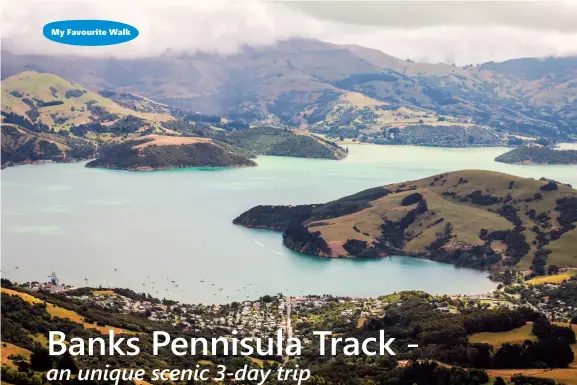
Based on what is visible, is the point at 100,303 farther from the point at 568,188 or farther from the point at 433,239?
the point at 568,188

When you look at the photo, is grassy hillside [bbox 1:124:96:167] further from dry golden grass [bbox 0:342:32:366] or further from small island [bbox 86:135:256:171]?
dry golden grass [bbox 0:342:32:366]

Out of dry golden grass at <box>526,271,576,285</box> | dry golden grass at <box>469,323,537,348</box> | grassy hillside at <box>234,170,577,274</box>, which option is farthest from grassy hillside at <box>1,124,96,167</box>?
dry golden grass at <box>469,323,537,348</box>

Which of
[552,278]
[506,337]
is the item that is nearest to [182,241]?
[552,278]

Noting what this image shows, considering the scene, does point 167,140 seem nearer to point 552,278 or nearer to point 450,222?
point 450,222

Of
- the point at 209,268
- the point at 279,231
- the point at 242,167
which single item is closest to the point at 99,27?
the point at 209,268

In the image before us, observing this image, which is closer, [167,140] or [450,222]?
[450,222]
